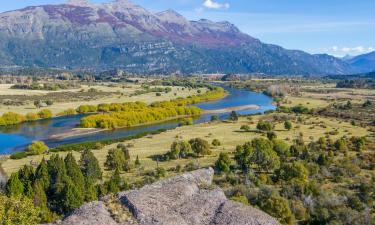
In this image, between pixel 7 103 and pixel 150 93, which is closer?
pixel 7 103

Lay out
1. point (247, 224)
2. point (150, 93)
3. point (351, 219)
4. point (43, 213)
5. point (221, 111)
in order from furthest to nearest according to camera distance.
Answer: point (150, 93) → point (221, 111) → point (43, 213) → point (351, 219) → point (247, 224)

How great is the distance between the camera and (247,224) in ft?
71.8

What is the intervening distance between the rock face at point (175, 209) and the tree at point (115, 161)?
122 ft

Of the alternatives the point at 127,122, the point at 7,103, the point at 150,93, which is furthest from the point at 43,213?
the point at 150,93

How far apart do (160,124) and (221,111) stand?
1135 inches

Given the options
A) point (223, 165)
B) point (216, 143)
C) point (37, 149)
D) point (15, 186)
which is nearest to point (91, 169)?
point (15, 186)

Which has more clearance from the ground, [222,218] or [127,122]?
[222,218]

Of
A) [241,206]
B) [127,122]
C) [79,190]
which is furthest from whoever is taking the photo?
A: [127,122]

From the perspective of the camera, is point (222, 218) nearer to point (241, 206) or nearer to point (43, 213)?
point (241, 206)

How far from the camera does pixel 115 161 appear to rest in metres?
60.9

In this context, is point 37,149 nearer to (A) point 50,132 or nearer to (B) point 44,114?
(A) point 50,132

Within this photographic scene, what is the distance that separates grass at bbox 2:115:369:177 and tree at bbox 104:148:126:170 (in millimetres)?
2533

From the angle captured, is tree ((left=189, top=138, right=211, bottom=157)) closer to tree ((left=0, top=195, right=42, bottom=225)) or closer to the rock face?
tree ((left=0, top=195, right=42, bottom=225))

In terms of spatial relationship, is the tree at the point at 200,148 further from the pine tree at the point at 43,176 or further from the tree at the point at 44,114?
the tree at the point at 44,114
